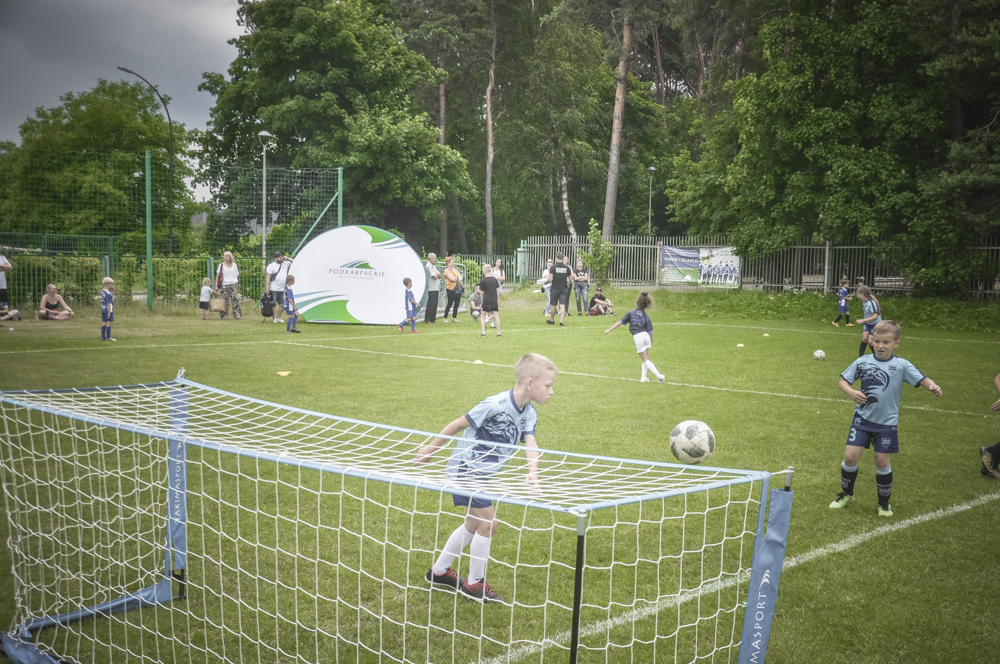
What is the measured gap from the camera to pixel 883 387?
5656 millimetres

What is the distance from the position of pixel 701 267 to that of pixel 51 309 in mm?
22938

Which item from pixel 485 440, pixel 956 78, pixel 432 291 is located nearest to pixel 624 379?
pixel 485 440

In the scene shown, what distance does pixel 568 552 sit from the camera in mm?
4883

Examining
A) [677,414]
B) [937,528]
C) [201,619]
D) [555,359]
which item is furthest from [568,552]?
[555,359]

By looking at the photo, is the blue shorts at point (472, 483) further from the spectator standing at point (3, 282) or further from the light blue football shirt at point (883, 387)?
the spectator standing at point (3, 282)

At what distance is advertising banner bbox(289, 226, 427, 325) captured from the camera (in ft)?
67.4

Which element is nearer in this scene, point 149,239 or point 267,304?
point 267,304

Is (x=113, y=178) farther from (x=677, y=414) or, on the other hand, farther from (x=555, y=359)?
(x=677, y=414)

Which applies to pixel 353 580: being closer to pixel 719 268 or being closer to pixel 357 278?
pixel 357 278

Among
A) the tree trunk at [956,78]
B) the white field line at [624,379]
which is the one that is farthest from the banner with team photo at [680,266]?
the white field line at [624,379]

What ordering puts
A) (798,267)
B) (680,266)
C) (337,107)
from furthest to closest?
1. (337,107)
2. (680,266)
3. (798,267)

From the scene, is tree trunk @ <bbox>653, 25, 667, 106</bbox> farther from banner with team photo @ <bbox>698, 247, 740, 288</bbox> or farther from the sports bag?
the sports bag

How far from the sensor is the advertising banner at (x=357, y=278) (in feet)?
67.4

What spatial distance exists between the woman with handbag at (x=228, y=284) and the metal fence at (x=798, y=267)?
14.7 metres
